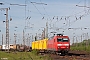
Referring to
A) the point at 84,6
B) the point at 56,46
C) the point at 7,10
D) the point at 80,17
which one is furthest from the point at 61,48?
the point at 7,10

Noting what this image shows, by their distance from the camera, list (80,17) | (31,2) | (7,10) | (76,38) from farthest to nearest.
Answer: (76,38) → (7,10) → (80,17) → (31,2)

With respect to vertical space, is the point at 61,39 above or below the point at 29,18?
below

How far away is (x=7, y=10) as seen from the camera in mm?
50938

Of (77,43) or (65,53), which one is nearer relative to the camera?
(65,53)

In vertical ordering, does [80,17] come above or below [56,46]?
above

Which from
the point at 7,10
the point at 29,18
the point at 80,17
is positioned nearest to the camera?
the point at 80,17

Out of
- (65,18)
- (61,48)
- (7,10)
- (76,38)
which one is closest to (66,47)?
(61,48)

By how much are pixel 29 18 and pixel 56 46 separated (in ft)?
47.3

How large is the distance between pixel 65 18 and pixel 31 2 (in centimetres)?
1650

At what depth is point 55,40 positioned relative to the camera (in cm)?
4484

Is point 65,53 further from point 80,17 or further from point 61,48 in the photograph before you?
point 80,17

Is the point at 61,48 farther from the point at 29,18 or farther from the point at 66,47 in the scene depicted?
the point at 29,18

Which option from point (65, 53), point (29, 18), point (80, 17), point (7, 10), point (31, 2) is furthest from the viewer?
point (29, 18)

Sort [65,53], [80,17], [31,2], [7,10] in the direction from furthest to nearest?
[7,10]
[65,53]
[80,17]
[31,2]
